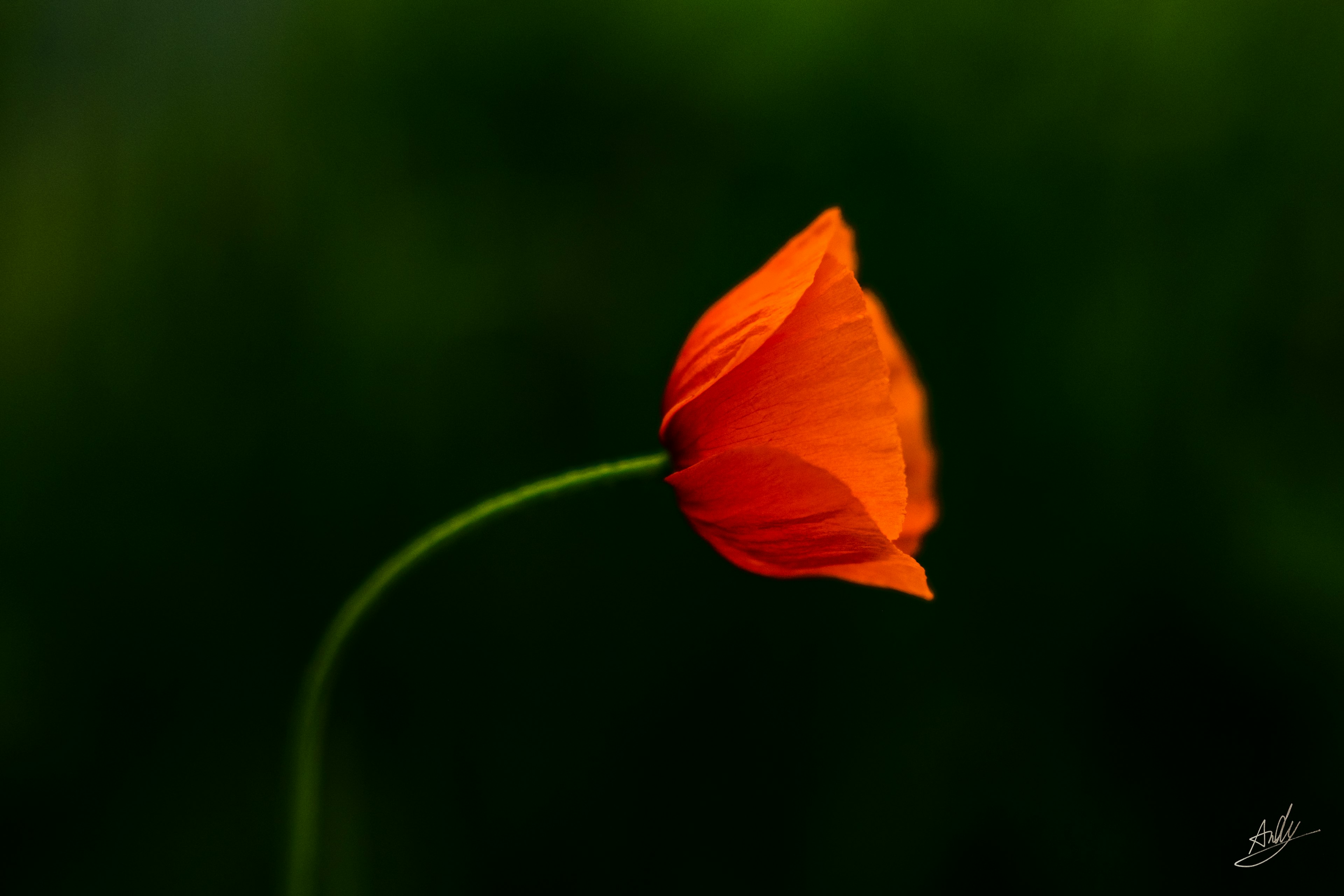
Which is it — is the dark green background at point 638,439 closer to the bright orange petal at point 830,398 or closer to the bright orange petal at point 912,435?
the bright orange petal at point 912,435

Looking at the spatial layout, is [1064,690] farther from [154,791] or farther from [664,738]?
[154,791]

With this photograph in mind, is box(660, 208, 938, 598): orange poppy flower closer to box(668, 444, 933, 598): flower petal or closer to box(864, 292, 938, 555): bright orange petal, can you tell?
box(668, 444, 933, 598): flower petal

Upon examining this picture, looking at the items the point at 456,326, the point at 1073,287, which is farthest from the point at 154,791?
the point at 1073,287
